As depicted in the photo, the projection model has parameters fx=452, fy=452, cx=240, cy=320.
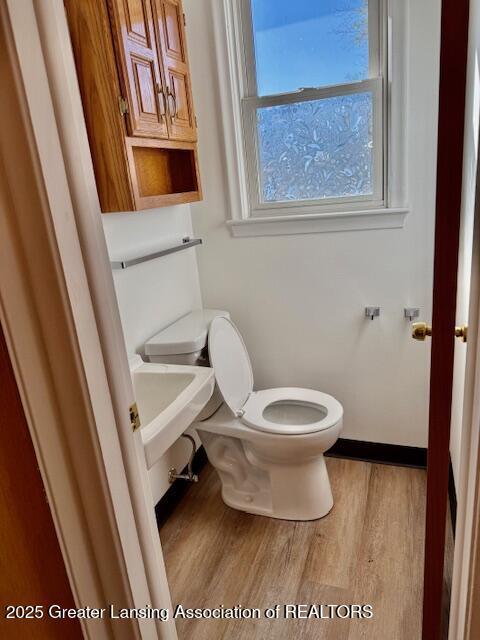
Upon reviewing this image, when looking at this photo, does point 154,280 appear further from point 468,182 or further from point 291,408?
point 468,182

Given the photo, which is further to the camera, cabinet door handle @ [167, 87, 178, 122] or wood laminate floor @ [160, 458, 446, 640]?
cabinet door handle @ [167, 87, 178, 122]

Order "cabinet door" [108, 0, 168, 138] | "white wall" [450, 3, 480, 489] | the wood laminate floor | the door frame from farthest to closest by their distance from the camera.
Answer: the wood laminate floor
"cabinet door" [108, 0, 168, 138]
"white wall" [450, 3, 480, 489]
the door frame

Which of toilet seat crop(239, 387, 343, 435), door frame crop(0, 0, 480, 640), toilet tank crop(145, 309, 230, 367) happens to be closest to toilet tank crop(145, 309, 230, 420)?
toilet tank crop(145, 309, 230, 367)

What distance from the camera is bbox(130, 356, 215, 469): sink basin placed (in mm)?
1237

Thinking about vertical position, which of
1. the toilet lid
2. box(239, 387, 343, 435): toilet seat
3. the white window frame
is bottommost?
box(239, 387, 343, 435): toilet seat

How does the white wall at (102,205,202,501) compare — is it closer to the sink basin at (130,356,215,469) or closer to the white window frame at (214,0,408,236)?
the sink basin at (130,356,215,469)

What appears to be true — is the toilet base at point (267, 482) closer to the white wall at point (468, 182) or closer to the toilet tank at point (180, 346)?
the toilet tank at point (180, 346)

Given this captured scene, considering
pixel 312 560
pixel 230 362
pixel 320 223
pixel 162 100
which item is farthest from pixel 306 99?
pixel 312 560

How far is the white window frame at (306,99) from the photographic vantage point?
179 centimetres

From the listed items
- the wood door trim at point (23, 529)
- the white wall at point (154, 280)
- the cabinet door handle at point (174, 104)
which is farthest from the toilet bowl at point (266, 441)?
the wood door trim at point (23, 529)

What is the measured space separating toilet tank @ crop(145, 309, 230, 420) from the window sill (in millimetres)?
498

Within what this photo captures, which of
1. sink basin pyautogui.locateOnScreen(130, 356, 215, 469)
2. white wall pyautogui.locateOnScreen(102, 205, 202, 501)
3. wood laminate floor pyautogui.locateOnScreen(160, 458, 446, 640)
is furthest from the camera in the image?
white wall pyautogui.locateOnScreen(102, 205, 202, 501)

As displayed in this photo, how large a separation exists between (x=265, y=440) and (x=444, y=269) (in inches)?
43.6

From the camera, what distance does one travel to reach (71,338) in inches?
28.3
